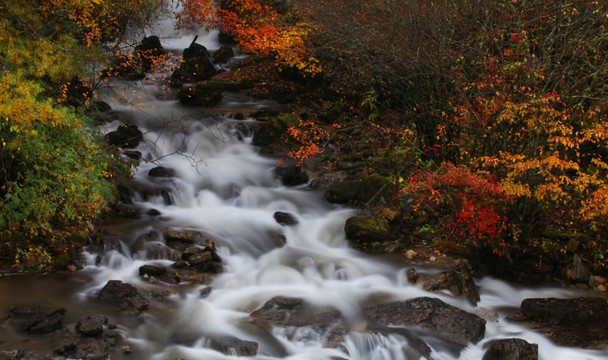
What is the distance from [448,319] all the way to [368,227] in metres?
3.25

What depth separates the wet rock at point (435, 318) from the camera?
707cm

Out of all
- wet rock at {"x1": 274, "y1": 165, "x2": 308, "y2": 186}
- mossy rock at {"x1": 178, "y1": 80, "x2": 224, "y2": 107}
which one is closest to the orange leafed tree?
mossy rock at {"x1": 178, "y1": 80, "x2": 224, "y2": 107}

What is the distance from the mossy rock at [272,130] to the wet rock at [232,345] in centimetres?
853

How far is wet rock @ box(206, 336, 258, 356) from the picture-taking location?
255 inches

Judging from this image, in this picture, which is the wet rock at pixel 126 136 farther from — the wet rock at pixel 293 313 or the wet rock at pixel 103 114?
the wet rock at pixel 293 313

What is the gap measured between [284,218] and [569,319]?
5837 millimetres

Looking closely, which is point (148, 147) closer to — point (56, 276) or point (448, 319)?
point (56, 276)

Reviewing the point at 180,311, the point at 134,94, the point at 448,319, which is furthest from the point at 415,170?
the point at 134,94

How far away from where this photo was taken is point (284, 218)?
11.1m

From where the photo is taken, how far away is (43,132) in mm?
7766

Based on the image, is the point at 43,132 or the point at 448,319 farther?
the point at 43,132

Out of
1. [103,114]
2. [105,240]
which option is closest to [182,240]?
[105,240]

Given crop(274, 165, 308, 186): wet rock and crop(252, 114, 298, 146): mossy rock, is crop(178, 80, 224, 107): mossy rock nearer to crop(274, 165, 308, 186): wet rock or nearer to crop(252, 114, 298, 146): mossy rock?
crop(252, 114, 298, 146): mossy rock

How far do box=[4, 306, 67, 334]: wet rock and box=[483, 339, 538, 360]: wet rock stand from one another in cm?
562
